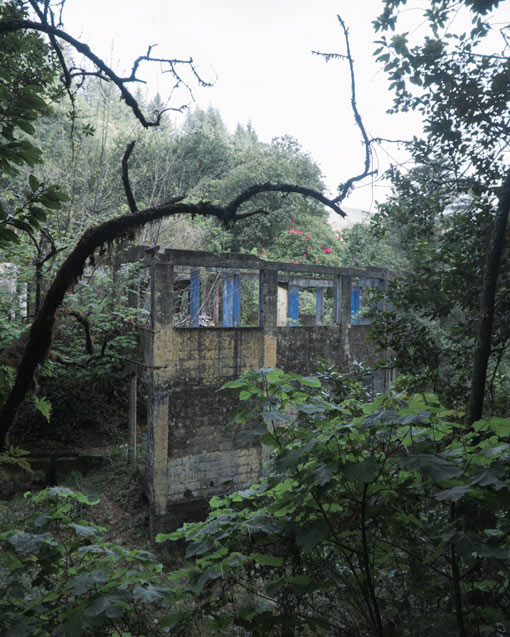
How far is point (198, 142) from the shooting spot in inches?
723

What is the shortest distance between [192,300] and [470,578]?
289 inches

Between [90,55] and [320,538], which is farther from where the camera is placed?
[90,55]

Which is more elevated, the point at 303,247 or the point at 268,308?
the point at 303,247

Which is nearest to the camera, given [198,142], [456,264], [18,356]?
[18,356]

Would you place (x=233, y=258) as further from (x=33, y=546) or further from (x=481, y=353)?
(x=33, y=546)

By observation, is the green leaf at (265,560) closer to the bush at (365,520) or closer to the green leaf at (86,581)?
the bush at (365,520)

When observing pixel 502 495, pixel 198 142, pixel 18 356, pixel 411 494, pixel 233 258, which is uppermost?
pixel 198 142

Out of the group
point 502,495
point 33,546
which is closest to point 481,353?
point 502,495

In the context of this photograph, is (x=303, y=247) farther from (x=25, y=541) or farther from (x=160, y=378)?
(x=25, y=541)

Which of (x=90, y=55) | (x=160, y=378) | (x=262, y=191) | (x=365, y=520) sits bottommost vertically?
(x=365, y=520)

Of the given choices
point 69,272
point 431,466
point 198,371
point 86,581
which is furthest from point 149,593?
point 198,371

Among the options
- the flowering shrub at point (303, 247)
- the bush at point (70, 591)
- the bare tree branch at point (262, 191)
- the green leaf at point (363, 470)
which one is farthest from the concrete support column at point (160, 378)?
the flowering shrub at point (303, 247)

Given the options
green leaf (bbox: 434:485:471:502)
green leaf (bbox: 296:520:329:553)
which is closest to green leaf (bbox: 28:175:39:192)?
green leaf (bbox: 296:520:329:553)

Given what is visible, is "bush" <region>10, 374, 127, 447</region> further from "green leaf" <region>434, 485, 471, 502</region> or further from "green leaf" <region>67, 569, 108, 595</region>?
"green leaf" <region>434, 485, 471, 502</region>
